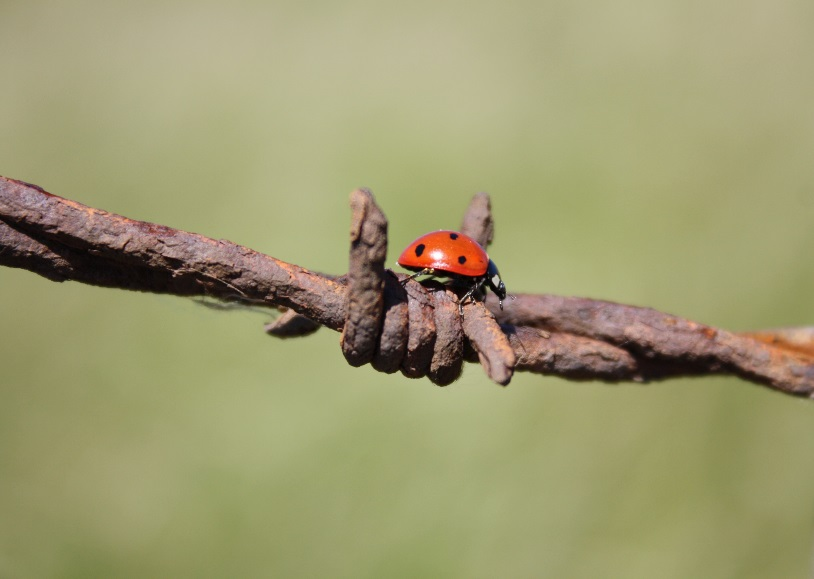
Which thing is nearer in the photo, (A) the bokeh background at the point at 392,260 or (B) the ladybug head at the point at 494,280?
(B) the ladybug head at the point at 494,280

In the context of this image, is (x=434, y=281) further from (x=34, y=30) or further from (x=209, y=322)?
(x=34, y=30)

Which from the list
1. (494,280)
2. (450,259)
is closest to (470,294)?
(450,259)

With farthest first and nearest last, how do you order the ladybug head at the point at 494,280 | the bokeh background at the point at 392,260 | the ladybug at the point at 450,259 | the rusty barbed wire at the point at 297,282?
the bokeh background at the point at 392,260, the ladybug head at the point at 494,280, the ladybug at the point at 450,259, the rusty barbed wire at the point at 297,282

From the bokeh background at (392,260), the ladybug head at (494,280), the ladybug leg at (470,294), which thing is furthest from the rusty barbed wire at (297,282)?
the bokeh background at (392,260)

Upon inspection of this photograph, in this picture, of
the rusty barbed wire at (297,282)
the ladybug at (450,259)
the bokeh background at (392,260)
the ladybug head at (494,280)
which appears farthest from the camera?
the bokeh background at (392,260)

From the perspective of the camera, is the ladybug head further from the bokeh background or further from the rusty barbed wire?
the bokeh background

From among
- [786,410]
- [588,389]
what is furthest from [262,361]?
[786,410]

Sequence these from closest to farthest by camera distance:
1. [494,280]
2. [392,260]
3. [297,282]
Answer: [297,282] → [494,280] → [392,260]

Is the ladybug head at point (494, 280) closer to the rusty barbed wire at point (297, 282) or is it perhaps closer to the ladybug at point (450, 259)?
the ladybug at point (450, 259)

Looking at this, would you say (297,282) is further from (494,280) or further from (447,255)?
(494,280)
